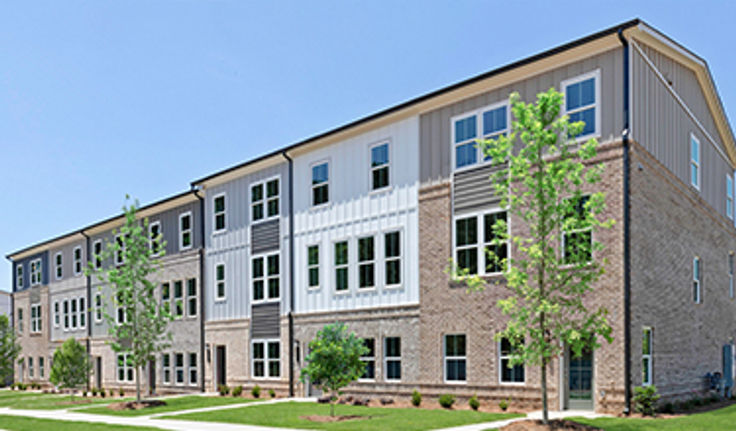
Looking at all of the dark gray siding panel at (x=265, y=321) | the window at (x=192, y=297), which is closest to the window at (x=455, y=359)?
the dark gray siding panel at (x=265, y=321)

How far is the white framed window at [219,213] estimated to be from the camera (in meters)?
35.2

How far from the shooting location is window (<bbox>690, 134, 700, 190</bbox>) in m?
25.4

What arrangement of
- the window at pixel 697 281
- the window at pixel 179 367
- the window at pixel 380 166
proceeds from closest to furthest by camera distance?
the window at pixel 697 281 → the window at pixel 380 166 → the window at pixel 179 367

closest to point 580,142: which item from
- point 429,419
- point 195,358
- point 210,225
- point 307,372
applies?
point 429,419

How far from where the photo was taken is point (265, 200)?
107 feet

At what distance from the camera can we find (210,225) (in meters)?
36.1

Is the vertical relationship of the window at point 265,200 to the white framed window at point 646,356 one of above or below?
above

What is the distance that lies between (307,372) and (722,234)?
1741cm

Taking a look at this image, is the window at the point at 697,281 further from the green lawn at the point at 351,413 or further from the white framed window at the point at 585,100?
the green lawn at the point at 351,413

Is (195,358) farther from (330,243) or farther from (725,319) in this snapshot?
(725,319)

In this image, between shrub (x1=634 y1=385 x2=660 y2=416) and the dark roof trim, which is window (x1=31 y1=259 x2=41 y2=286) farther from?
shrub (x1=634 y1=385 x2=660 y2=416)

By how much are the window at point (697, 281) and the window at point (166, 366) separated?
25600 millimetres

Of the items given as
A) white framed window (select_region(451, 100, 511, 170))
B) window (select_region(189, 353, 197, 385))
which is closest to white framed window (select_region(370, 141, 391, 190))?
white framed window (select_region(451, 100, 511, 170))

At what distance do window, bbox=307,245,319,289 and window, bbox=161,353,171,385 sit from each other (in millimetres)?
12960
